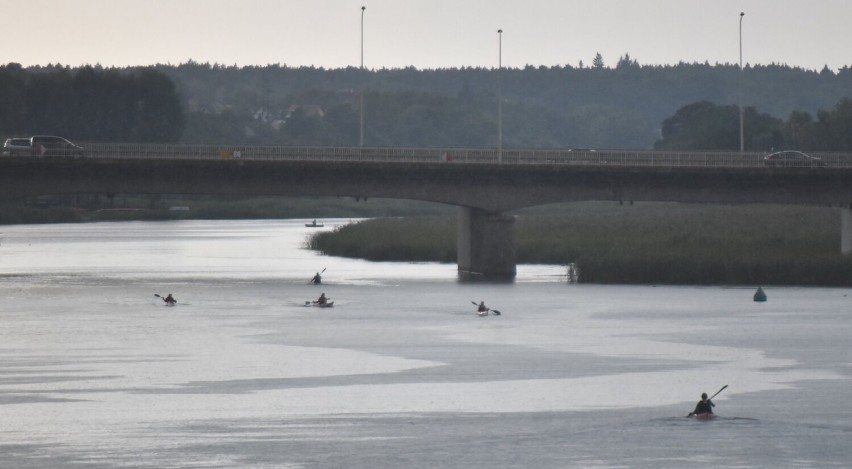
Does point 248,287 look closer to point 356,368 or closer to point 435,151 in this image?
point 435,151

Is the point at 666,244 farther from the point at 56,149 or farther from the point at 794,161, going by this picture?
the point at 56,149

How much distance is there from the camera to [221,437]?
38625 mm

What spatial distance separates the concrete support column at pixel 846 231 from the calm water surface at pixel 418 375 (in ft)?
39.9

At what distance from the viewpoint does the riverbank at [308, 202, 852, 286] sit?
89250mm

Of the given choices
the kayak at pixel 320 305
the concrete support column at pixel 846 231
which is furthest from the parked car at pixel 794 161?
the kayak at pixel 320 305

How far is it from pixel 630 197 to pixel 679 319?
2737 cm

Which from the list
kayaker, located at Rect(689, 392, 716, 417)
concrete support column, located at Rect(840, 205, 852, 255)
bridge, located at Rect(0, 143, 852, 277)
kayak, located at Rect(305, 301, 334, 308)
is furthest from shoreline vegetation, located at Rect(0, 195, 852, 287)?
kayaker, located at Rect(689, 392, 716, 417)

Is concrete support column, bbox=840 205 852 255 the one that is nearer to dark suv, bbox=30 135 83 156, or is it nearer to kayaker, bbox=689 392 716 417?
dark suv, bbox=30 135 83 156

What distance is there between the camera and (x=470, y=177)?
9706cm

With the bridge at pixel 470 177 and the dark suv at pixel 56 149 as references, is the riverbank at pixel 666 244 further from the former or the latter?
the dark suv at pixel 56 149

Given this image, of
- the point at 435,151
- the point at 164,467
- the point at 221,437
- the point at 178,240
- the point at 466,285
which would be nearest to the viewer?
the point at 164,467

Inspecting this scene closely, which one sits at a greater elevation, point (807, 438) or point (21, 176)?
point (21, 176)

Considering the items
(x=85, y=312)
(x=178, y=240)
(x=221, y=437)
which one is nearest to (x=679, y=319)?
(x=85, y=312)

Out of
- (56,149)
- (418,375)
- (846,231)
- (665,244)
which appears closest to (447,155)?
(665,244)
